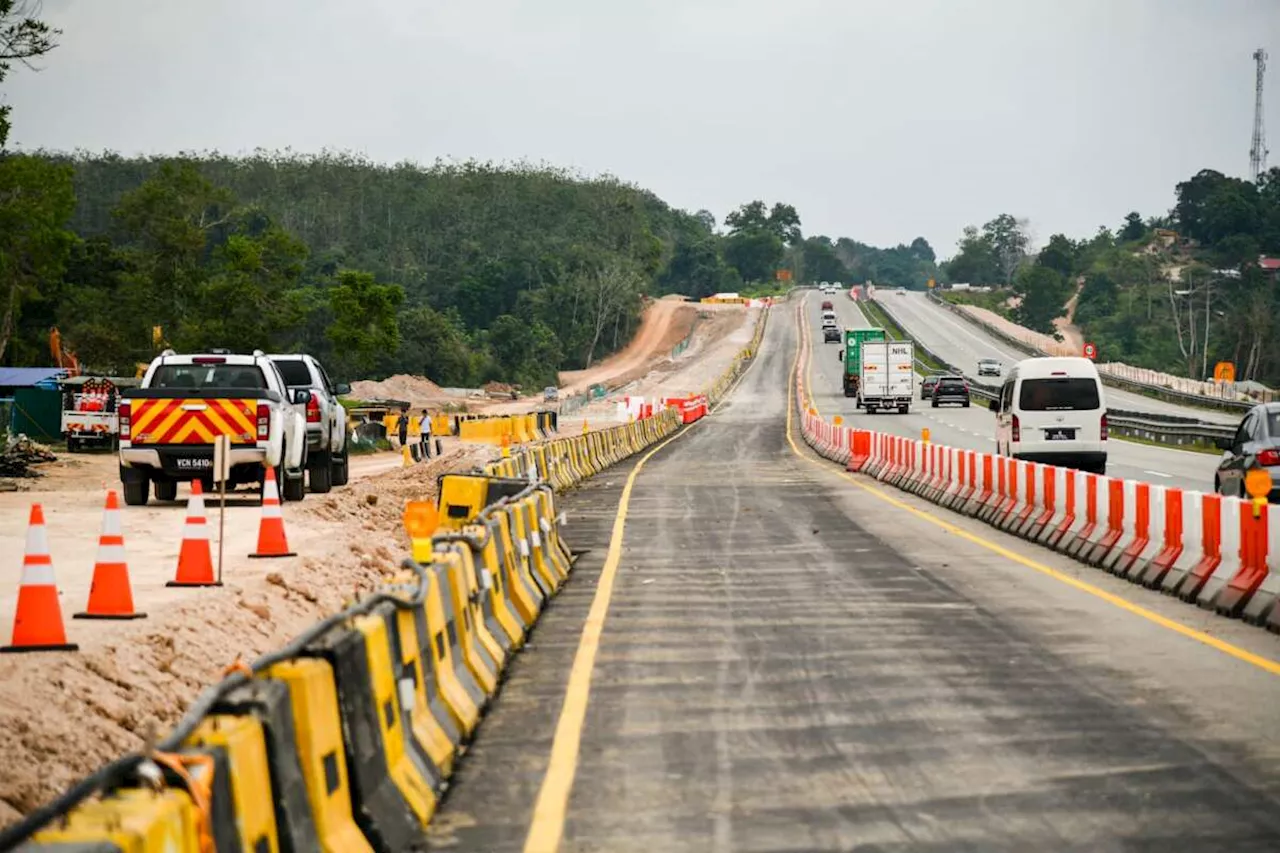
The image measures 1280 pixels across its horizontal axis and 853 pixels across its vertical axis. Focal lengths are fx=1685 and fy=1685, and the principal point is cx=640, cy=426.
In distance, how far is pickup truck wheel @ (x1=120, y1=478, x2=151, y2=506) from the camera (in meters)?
24.2

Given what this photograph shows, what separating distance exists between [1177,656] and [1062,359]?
71.6 feet

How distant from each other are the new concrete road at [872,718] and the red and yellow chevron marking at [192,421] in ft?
24.2

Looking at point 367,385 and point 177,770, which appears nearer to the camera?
point 177,770

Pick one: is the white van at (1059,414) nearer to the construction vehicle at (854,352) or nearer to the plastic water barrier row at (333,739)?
the plastic water barrier row at (333,739)

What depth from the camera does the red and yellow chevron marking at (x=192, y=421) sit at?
23.2 meters

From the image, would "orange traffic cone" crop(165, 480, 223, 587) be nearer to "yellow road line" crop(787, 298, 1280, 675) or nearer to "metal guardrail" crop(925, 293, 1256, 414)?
"yellow road line" crop(787, 298, 1280, 675)

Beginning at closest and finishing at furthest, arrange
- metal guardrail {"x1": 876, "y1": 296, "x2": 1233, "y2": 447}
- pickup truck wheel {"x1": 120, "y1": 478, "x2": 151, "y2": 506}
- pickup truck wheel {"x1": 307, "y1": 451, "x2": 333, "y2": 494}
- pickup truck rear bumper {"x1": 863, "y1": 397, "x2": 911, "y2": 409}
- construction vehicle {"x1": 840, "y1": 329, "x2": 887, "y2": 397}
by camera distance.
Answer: pickup truck wheel {"x1": 120, "y1": 478, "x2": 151, "y2": 506} → pickup truck wheel {"x1": 307, "y1": 451, "x2": 333, "y2": 494} → metal guardrail {"x1": 876, "y1": 296, "x2": 1233, "y2": 447} → pickup truck rear bumper {"x1": 863, "y1": 397, "x2": 911, "y2": 409} → construction vehicle {"x1": 840, "y1": 329, "x2": 887, "y2": 397}

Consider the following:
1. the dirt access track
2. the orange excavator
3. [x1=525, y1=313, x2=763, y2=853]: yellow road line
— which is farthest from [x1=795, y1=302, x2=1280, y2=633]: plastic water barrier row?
the dirt access track

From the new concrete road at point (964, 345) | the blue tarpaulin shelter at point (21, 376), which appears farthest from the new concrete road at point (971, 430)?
the blue tarpaulin shelter at point (21, 376)

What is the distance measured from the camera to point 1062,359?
1299 inches

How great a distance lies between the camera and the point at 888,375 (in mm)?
79250

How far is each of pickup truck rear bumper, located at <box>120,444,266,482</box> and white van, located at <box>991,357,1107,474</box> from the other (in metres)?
15.4

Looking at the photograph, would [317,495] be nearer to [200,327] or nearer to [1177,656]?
[1177,656]

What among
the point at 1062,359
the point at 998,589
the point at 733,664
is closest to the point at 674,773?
the point at 733,664
